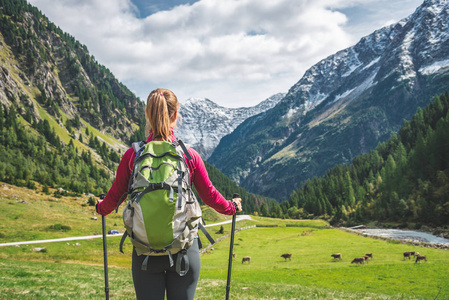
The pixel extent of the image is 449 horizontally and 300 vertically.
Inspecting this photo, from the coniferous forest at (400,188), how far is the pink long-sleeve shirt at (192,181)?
93.5 metres

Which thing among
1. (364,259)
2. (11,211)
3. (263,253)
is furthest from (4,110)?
(364,259)

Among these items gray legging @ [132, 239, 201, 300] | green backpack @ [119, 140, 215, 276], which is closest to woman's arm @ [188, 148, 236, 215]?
green backpack @ [119, 140, 215, 276]

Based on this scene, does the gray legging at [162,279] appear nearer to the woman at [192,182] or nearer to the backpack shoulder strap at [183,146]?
the woman at [192,182]

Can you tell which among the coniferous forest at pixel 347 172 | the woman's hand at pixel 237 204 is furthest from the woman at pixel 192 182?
the coniferous forest at pixel 347 172

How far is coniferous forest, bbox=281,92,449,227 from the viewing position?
307 ft

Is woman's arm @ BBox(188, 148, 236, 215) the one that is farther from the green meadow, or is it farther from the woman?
the green meadow

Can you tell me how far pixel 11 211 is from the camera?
67.9 metres

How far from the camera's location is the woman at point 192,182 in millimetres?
5016

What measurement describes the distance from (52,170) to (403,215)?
14043cm

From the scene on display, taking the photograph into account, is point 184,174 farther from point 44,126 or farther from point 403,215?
point 44,126

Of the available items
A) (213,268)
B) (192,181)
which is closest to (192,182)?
(192,181)

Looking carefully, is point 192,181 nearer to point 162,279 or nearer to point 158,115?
point 158,115

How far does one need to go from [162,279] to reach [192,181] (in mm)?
1656

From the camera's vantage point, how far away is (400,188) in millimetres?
113562
